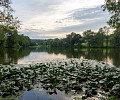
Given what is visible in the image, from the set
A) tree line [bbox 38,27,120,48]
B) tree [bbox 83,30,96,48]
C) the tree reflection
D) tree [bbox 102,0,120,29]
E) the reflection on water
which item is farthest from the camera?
tree [bbox 83,30,96,48]

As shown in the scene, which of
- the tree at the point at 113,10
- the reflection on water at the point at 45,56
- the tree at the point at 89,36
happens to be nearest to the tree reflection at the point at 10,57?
the reflection on water at the point at 45,56

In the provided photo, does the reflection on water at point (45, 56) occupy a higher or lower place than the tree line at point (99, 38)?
lower

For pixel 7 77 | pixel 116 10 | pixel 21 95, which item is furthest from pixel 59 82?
pixel 116 10

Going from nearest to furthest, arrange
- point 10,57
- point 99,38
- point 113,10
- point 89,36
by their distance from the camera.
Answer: point 113,10 < point 10,57 < point 99,38 < point 89,36

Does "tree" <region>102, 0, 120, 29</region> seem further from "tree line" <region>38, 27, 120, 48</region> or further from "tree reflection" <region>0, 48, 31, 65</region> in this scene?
"tree line" <region>38, 27, 120, 48</region>

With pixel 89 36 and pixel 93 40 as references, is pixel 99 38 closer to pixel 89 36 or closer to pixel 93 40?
pixel 93 40

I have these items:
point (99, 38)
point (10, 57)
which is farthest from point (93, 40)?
point (10, 57)

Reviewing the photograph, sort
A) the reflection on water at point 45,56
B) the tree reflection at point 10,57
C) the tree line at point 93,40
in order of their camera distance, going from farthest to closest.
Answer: the tree line at point 93,40, the reflection on water at point 45,56, the tree reflection at point 10,57

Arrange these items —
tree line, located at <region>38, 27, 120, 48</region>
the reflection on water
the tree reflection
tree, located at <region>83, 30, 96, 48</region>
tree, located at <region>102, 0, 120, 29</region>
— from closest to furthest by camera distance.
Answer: tree, located at <region>102, 0, 120, 29</region>, the tree reflection, the reflection on water, tree line, located at <region>38, 27, 120, 48</region>, tree, located at <region>83, 30, 96, 48</region>

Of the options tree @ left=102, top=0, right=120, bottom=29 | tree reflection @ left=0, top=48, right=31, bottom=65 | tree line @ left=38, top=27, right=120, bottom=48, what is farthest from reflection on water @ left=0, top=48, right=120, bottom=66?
tree line @ left=38, top=27, right=120, bottom=48

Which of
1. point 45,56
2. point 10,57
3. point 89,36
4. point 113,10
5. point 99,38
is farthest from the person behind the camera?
point 89,36

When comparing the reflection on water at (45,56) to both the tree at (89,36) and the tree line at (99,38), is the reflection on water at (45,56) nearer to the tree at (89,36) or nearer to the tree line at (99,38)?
the tree line at (99,38)

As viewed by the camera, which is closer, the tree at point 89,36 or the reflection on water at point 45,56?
the reflection on water at point 45,56

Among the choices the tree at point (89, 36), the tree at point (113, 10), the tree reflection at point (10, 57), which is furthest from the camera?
the tree at point (89, 36)
